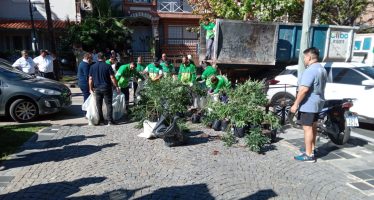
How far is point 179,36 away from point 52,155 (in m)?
23.0

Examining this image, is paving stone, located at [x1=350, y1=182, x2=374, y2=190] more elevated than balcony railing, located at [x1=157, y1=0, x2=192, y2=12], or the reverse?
balcony railing, located at [x1=157, y1=0, x2=192, y2=12]

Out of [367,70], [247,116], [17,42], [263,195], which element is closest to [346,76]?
[367,70]

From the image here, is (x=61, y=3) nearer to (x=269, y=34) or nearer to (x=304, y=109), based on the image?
(x=269, y=34)

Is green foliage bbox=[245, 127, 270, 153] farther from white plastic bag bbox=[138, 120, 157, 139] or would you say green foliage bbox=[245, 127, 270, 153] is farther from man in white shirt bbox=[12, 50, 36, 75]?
man in white shirt bbox=[12, 50, 36, 75]

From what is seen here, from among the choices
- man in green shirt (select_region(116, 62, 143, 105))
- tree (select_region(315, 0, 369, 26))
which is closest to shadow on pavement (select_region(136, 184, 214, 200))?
man in green shirt (select_region(116, 62, 143, 105))

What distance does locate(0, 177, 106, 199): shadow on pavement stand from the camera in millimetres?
4535

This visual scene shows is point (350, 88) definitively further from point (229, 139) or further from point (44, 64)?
point (44, 64)

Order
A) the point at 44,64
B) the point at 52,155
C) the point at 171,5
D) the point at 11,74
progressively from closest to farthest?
the point at 52,155
the point at 11,74
the point at 44,64
the point at 171,5

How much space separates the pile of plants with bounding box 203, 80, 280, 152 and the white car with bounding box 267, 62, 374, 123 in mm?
809

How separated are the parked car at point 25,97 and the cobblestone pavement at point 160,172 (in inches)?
80.4

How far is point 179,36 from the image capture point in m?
28.2

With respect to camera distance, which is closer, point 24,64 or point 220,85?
point 220,85

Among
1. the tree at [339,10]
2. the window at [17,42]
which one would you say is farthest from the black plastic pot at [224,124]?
the window at [17,42]

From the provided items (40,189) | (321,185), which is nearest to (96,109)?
(40,189)
